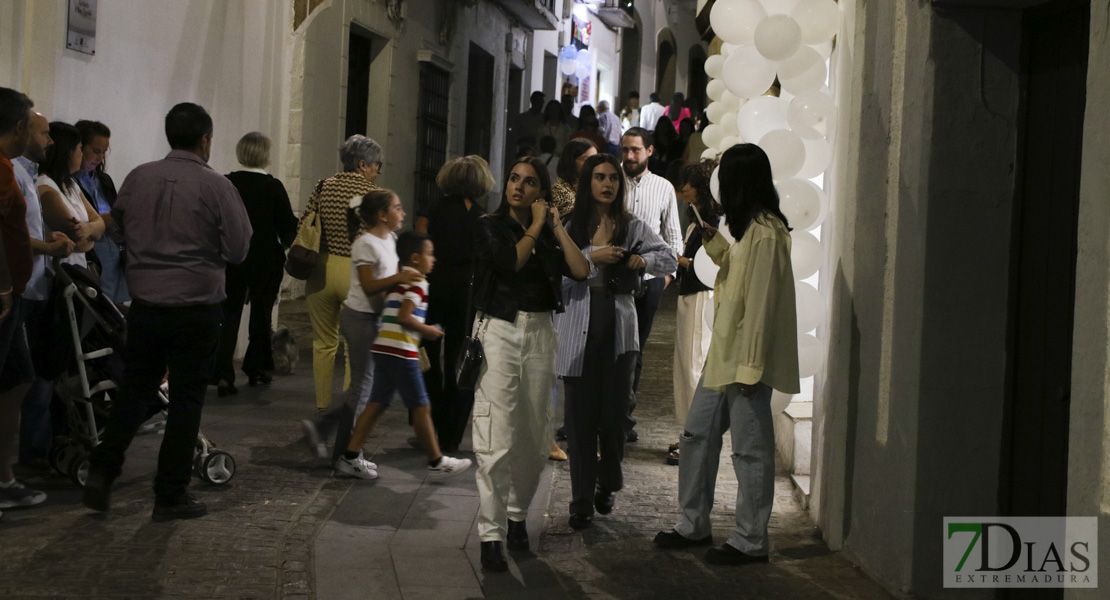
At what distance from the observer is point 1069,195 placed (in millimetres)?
4594

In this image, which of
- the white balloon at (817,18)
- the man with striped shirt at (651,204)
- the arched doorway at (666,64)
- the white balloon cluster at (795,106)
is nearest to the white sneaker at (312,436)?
the man with striped shirt at (651,204)

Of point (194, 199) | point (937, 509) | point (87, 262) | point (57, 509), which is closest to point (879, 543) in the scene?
point (937, 509)

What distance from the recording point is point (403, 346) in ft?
21.6

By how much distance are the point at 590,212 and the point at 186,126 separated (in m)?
1.94

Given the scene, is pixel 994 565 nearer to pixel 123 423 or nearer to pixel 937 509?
pixel 937 509

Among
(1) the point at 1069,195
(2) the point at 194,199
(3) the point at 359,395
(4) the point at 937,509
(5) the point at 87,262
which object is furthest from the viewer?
(5) the point at 87,262

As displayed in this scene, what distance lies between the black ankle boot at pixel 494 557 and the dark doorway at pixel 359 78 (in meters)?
11.3

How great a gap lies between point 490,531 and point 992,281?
7.40 ft

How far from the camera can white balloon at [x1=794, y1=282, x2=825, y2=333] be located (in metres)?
6.04

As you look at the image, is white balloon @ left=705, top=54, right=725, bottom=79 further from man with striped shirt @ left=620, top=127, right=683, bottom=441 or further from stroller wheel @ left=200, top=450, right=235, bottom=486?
stroller wheel @ left=200, top=450, right=235, bottom=486

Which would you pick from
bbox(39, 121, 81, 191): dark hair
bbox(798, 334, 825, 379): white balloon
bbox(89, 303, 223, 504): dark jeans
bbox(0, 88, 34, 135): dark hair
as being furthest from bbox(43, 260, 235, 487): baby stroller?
bbox(798, 334, 825, 379): white balloon

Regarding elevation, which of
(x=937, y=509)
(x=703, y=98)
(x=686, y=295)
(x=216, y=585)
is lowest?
(x=216, y=585)

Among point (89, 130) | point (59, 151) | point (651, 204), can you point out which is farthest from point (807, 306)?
A: point (89, 130)

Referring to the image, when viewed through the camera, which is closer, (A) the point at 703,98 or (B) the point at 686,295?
(B) the point at 686,295
